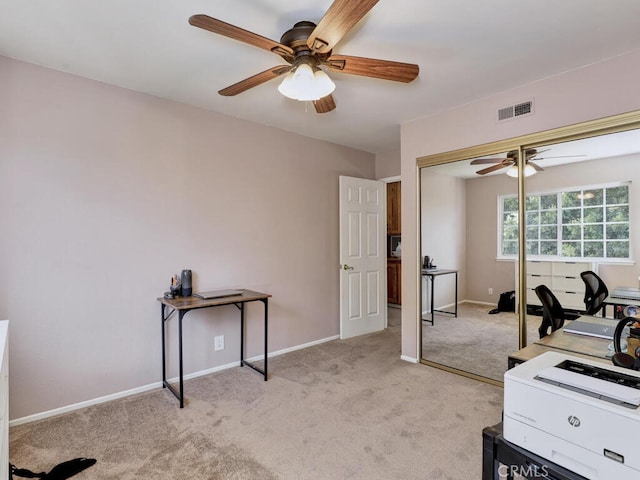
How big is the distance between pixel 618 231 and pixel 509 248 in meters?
0.72

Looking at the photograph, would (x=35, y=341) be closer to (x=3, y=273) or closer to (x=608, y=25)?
(x=3, y=273)

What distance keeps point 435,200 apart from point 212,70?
2.32 m

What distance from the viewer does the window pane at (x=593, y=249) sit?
8.20 feet

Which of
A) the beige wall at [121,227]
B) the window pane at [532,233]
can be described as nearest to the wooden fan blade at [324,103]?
the beige wall at [121,227]

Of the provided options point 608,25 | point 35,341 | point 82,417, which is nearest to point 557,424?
point 608,25

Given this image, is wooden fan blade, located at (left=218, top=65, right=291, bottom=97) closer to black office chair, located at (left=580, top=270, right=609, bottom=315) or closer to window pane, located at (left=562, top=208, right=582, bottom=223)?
window pane, located at (left=562, top=208, right=582, bottom=223)

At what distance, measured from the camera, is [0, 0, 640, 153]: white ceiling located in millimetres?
1826

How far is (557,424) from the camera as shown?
928mm

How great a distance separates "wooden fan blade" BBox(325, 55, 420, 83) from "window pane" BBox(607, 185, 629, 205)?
171cm

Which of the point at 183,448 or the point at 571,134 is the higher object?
the point at 571,134

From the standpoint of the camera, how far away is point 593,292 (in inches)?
96.0

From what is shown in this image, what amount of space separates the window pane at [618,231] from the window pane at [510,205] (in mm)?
631

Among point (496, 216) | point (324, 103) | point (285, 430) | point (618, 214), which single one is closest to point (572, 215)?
point (618, 214)

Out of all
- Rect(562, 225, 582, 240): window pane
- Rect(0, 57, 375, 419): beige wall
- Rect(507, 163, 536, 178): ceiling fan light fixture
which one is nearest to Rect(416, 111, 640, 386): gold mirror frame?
Rect(507, 163, 536, 178): ceiling fan light fixture
